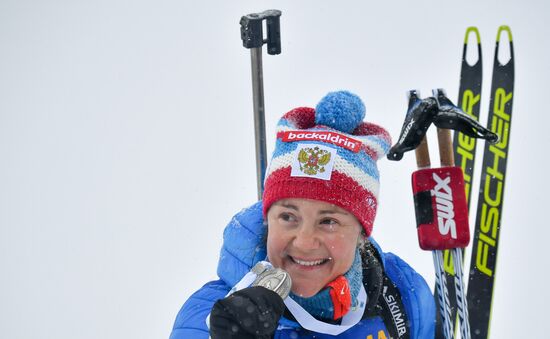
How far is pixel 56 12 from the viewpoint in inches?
351

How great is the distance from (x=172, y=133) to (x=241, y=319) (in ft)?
19.0

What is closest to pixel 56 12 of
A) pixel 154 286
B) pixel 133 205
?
pixel 133 205

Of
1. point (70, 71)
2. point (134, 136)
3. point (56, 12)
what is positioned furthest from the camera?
point (56, 12)

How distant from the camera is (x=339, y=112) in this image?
82.4 inches

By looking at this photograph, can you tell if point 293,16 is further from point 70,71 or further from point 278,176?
point 278,176

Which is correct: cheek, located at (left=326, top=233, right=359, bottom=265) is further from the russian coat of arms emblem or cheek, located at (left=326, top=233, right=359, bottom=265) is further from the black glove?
the black glove

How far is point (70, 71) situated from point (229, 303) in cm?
722

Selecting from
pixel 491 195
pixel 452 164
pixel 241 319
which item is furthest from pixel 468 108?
pixel 241 319

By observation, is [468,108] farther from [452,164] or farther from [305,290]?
[305,290]

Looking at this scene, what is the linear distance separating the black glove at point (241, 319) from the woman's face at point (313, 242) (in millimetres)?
355

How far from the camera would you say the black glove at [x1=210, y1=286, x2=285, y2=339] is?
155 centimetres

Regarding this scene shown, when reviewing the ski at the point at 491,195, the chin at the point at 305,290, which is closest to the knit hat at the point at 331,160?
the chin at the point at 305,290

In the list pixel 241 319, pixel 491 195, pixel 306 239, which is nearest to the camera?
pixel 241 319

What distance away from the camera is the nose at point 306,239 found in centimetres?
189
